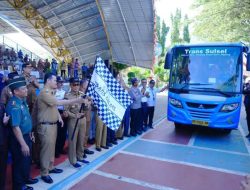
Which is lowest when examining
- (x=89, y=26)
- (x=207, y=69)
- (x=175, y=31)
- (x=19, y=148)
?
(x=19, y=148)

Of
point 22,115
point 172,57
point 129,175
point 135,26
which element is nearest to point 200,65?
point 172,57

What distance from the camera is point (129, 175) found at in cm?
565

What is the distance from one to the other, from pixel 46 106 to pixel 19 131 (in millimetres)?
915

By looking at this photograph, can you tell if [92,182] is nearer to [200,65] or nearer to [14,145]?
[14,145]

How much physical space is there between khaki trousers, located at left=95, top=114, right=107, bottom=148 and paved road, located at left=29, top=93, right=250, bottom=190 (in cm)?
31

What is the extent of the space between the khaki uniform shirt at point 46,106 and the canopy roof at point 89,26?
13069 mm

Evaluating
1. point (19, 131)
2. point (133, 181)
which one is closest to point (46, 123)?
point (19, 131)

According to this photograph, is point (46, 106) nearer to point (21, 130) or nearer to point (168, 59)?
point (21, 130)

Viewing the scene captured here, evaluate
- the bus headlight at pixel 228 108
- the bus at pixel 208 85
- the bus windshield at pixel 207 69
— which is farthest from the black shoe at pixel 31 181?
the bus headlight at pixel 228 108

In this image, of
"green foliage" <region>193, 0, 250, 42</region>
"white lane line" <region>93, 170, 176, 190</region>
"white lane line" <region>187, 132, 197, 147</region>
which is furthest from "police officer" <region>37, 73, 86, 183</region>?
"green foliage" <region>193, 0, 250, 42</region>

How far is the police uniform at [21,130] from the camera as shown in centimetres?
406

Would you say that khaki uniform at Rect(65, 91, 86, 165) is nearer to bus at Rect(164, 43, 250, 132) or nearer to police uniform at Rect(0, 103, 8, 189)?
police uniform at Rect(0, 103, 8, 189)

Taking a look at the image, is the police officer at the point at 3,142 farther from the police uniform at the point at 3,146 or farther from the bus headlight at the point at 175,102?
the bus headlight at the point at 175,102

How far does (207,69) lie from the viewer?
8523 millimetres
